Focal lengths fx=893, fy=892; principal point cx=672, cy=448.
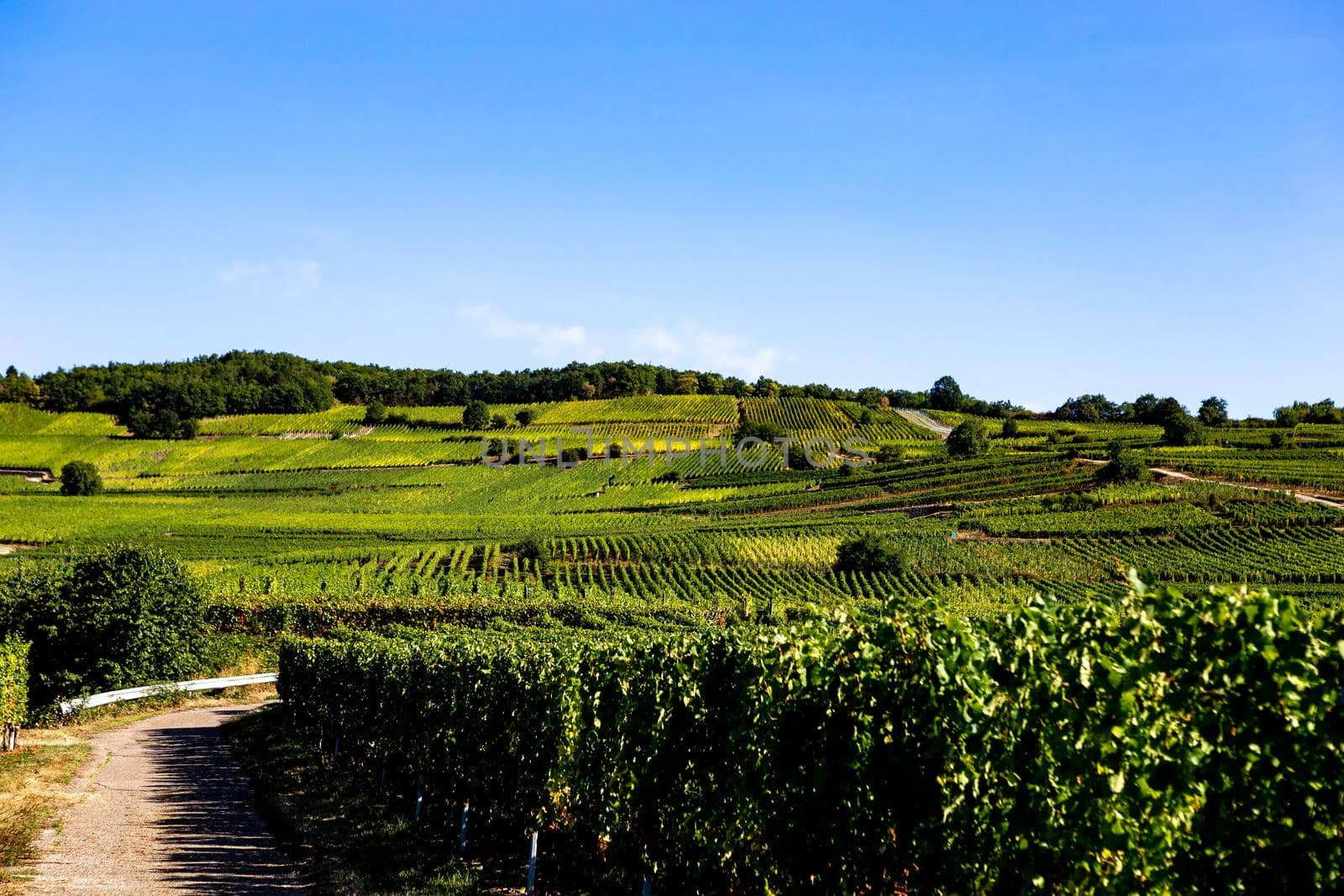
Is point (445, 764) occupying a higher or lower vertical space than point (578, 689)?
lower

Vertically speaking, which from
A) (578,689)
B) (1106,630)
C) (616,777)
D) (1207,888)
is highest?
(1106,630)

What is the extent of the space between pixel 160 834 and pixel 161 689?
2186 centimetres

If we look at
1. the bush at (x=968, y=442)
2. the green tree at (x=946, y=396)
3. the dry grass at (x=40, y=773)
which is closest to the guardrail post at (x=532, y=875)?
the dry grass at (x=40, y=773)

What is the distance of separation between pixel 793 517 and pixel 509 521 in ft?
93.3

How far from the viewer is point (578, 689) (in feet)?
38.8

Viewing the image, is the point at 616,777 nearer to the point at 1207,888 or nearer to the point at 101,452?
the point at 1207,888

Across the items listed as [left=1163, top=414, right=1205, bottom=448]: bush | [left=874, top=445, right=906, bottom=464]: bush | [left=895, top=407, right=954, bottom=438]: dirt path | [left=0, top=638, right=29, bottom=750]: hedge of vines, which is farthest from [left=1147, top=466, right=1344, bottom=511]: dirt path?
[left=0, top=638, right=29, bottom=750]: hedge of vines

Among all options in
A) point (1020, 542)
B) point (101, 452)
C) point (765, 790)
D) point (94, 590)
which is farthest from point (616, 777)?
point (101, 452)

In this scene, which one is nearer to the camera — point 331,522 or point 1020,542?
point 1020,542

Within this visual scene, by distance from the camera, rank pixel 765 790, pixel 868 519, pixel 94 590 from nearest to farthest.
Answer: pixel 765 790 < pixel 94 590 < pixel 868 519

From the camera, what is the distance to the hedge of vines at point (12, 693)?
75.0 ft

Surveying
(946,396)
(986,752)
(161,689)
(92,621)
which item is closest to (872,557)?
(161,689)

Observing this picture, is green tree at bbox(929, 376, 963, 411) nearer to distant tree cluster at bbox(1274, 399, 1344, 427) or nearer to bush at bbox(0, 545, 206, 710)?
distant tree cluster at bbox(1274, 399, 1344, 427)

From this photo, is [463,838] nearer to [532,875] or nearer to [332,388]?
[532,875]
